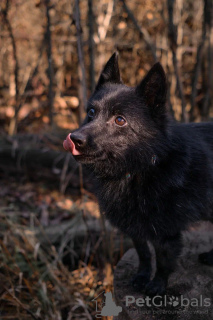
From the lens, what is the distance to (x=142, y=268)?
8.20 feet

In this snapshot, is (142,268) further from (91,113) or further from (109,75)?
(109,75)

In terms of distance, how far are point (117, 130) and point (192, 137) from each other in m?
0.62

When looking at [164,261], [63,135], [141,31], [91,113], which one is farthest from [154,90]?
[63,135]

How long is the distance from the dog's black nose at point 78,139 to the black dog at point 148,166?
0.04 metres

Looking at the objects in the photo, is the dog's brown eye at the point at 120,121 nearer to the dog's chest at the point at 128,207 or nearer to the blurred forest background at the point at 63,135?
the dog's chest at the point at 128,207

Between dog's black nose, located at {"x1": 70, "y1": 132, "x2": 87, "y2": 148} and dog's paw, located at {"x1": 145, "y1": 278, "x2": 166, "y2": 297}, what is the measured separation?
1165 millimetres

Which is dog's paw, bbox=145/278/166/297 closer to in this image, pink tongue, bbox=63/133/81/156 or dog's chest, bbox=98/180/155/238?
dog's chest, bbox=98/180/155/238

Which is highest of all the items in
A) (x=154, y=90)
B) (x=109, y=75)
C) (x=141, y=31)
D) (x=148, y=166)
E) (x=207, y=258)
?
(x=141, y=31)

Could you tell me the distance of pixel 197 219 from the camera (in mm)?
2244

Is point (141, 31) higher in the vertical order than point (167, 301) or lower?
higher

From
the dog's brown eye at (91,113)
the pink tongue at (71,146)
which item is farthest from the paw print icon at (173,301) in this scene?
A: the dog's brown eye at (91,113)

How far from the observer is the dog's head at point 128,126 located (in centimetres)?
197

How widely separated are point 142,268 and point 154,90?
4.53 feet

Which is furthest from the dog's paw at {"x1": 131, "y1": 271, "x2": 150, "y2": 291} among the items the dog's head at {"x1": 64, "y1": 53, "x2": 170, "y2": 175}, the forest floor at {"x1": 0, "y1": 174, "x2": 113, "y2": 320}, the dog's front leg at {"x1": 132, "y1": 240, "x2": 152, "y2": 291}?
the dog's head at {"x1": 64, "y1": 53, "x2": 170, "y2": 175}
